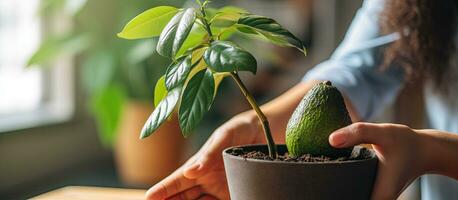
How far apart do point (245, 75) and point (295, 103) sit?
306cm

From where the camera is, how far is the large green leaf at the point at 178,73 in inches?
Result: 22.3

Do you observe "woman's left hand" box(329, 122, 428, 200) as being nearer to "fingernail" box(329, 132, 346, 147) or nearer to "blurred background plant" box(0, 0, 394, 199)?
"fingernail" box(329, 132, 346, 147)

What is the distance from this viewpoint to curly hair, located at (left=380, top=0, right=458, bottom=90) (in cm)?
104

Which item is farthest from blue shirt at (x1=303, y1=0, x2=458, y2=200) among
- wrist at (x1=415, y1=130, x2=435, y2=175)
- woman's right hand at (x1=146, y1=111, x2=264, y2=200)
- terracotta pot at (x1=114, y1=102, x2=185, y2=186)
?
terracotta pot at (x1=114, y1=102, x2=185, y2=186)

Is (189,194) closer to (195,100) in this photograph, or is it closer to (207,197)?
(207,197)

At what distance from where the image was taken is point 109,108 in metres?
2.68

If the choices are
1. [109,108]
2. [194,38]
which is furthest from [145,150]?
[194,38]

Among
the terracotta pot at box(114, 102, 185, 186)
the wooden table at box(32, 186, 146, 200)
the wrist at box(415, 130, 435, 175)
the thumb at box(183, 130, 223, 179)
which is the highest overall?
the wrist at box(415, 130, 435, 175)

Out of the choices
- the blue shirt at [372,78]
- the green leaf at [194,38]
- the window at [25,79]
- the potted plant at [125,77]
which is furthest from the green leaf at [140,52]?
the green leaf at [194,38]

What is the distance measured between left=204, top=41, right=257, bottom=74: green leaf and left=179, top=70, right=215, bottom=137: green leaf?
41mm

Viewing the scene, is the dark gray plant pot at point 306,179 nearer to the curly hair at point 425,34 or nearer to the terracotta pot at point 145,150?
the curly hair at point 425,34

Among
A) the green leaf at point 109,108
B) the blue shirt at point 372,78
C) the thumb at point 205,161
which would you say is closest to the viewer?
the thumb at point 205,161

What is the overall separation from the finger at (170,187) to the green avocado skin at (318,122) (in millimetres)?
209

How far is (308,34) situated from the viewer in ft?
13.2
